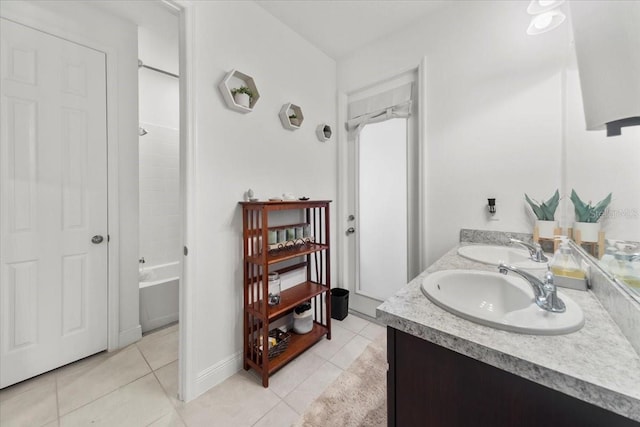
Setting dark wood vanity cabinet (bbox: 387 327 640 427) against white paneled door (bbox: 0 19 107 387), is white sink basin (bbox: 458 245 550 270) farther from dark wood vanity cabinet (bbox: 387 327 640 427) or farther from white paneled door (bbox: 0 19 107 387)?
white paneled door (bbox: 0 19 107 387)

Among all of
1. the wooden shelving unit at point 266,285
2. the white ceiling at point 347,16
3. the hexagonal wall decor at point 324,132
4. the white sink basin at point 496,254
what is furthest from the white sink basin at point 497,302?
the white ceiling at point 347,16

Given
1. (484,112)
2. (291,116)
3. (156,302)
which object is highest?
(291,116)

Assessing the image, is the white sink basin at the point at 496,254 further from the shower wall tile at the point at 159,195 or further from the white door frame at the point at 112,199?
the shower wall tile at the point at 159,195

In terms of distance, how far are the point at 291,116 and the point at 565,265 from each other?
1.94 metres

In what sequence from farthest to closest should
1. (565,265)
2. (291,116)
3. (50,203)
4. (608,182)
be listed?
1. (291,116)
2. (50,203)
3. (608,182)
4. (565,265)

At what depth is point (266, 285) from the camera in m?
1.54

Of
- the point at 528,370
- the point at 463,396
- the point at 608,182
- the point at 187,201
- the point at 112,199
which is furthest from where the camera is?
the point at 112,199

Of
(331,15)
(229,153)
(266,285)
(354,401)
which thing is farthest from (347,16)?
(354,401)

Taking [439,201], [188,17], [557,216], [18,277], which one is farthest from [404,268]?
[18,277]

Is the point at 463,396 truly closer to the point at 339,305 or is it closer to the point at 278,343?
the point at 278,343

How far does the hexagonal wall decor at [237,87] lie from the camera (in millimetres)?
1544

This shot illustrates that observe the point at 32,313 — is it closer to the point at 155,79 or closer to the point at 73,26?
the point at 73,26

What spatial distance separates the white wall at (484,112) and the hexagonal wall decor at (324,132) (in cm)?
77

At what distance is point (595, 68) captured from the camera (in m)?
0.55
